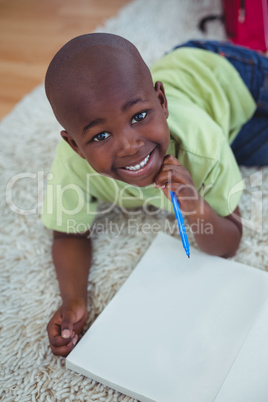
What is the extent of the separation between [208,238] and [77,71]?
36cm

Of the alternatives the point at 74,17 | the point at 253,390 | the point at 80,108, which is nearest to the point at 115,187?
the point at 80,108

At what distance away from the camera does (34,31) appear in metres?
1.78

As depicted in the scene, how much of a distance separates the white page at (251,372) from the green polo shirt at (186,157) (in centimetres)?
22

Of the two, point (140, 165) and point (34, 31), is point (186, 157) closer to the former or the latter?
point (140, 165)

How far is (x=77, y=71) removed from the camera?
59 centimetres

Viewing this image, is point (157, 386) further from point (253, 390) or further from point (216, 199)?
point (216, 199)

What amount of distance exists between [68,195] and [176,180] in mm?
→ 209

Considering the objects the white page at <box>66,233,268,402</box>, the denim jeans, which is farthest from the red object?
the white page at <box>66,233,268,402</box>

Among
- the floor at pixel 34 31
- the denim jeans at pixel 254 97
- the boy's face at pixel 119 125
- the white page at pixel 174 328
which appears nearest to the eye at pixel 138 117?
the boy's face at pixel 119 125

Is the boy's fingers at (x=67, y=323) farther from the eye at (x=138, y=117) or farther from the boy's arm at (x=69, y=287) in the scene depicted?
the eye at (x=138, y=117)

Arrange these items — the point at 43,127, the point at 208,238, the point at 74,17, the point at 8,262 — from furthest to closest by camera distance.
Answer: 1. the point at 74,17
2. the point at 43,127
3. the point at 8,262
4. the point at 208,238

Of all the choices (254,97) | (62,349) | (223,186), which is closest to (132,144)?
(223,186)

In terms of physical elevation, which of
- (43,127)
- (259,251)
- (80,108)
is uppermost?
(80,108)

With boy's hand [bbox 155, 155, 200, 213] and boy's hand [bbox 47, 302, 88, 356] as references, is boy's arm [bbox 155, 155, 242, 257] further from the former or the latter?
boy's hand [bbox 47, 302, 88, 356]
